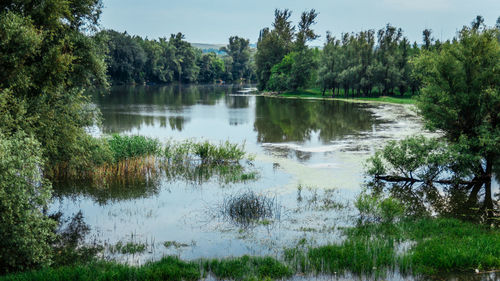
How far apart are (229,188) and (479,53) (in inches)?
551

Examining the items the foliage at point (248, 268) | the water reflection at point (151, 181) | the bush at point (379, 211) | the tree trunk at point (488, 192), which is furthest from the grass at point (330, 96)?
the foliage at point (248, 268)

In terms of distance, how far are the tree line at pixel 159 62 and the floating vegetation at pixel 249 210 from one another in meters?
116

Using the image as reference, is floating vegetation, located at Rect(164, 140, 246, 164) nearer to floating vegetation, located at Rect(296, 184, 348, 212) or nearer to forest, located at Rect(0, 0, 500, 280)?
forest, located at Rect(0, 0, 500, 280)

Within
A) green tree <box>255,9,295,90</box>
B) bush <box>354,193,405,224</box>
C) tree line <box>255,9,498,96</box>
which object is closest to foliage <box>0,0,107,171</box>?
bush <box>354,193,405,224</box>

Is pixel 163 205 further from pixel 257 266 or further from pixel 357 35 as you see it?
pixel 357 35

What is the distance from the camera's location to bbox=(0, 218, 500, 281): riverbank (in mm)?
10563

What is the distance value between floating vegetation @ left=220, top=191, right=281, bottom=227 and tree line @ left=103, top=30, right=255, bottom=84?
115891 mm

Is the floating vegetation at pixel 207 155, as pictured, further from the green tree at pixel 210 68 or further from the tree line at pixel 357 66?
the green tree at pixel 210 68

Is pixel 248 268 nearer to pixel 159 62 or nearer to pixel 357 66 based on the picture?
pixel 357 66

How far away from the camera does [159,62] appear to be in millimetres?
158250

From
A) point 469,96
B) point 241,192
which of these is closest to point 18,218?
point 241,192

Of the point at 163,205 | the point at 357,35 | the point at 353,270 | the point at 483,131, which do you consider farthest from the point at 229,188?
the point at 357,35

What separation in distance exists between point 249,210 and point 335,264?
230 inches

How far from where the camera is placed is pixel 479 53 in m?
20.4
